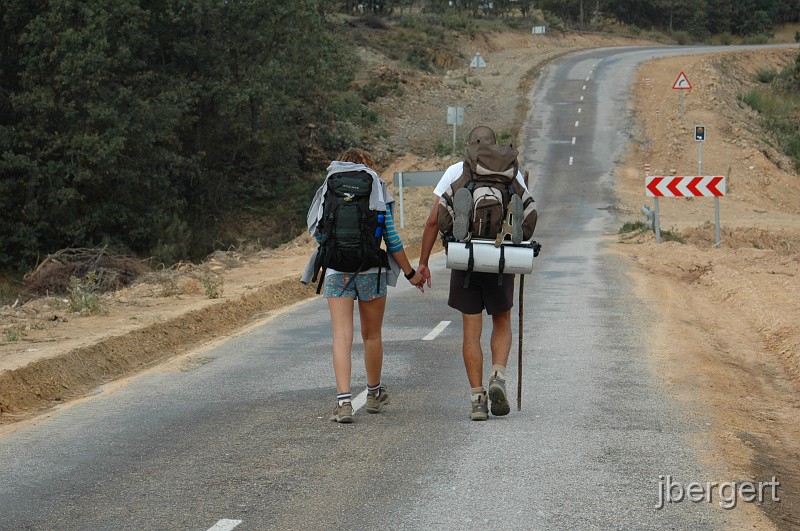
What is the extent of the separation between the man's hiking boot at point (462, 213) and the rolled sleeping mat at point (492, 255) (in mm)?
59

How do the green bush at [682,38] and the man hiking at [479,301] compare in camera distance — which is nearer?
the man hiking at [479,301]

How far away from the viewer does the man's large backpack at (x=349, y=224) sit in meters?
7.74

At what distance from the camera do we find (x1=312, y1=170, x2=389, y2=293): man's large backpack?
7.74 meters

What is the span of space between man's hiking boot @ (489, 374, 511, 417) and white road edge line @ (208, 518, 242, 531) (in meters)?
2.68

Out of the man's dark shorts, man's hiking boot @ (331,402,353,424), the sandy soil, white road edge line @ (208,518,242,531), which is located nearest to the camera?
white road edge line @ (208,518,242,531)

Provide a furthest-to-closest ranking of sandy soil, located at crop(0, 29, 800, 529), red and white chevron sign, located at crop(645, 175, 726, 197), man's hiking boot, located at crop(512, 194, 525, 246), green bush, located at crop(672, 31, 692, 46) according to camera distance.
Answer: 1. green bush, located at crop(672, 31, 692, 46)
2. red and white chevron sign, located at crop(645, 175, 726, 197)
3. sandy soil, located at crop(0, 29, 800, 529)
4. man's hiking boot, located at crop(512, 194, 525, 246)

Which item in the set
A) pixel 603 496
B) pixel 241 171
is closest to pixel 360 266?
pixel 603 496

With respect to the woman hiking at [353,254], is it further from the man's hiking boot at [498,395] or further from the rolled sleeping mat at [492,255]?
the man's hiking boot at [498,395]

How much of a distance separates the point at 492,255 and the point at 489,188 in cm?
49

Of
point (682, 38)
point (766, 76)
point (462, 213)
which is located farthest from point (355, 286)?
point (682, 38)

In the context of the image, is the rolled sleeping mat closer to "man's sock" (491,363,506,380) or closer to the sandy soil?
"man's sock" (491,363,506,380)

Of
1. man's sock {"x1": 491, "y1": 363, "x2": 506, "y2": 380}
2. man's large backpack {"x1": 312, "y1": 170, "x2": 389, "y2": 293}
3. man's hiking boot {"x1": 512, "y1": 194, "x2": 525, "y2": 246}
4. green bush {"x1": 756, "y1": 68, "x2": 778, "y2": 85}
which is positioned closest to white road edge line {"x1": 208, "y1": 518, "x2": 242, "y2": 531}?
man's large backpack {"x1": 312, "y1": 170, "x2": 389, "y2": 293}

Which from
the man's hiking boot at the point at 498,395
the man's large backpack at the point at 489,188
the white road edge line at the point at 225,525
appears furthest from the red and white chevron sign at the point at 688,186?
the white road edge line at the point at 225,525

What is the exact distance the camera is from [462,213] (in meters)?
7.50
